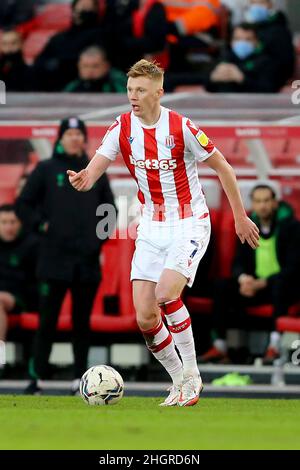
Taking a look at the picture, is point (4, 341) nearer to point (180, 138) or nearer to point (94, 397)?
point (94, 397)

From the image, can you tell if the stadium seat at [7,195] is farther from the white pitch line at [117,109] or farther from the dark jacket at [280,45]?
the dark jacket at [280,45]

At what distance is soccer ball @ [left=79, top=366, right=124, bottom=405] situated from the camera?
951 cm

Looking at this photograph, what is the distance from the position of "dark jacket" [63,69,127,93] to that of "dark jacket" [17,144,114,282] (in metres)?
2.31

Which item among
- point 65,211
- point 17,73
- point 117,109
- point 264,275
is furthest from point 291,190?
point 17,73

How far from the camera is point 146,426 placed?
7.81 metres

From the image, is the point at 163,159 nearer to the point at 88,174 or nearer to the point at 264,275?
the point at 88,174

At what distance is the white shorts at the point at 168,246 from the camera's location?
9.16 m

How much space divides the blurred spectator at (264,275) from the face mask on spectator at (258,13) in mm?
2452

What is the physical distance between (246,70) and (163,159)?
508 centimetres

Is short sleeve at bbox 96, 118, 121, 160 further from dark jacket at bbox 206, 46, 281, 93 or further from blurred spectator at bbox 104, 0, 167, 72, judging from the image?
blurred spectator at bbox 104, 0, 167, 72

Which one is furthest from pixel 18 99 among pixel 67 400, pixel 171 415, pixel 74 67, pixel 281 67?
pixel 171 415

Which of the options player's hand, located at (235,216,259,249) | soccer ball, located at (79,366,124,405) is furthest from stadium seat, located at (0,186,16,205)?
player's hand, located at (235,216,259,249)

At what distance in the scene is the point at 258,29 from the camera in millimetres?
14438

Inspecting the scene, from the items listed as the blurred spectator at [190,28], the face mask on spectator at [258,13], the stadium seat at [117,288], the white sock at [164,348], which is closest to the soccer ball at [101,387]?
the white sock at [164,348]
